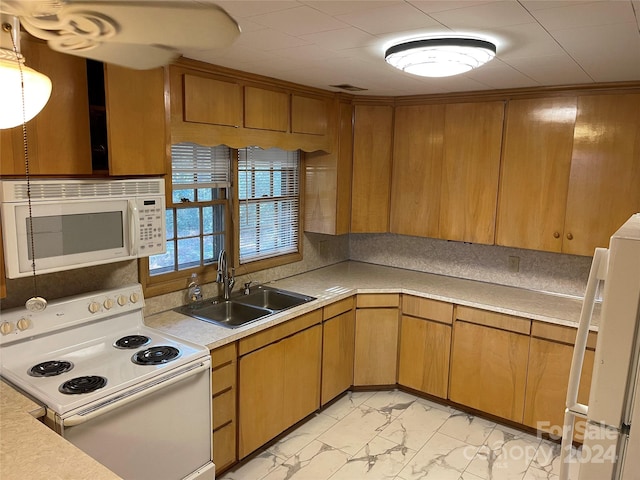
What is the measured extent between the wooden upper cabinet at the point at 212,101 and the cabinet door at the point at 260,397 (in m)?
1.36

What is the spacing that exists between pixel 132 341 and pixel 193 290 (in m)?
0.65

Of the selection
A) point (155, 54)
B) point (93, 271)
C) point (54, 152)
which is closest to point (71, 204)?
point (54, 152)

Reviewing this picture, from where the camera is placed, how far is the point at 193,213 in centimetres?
→ 302

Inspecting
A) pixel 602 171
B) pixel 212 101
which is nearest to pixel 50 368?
pixel 212 101

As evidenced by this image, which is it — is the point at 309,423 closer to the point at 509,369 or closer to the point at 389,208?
the point at 509,369

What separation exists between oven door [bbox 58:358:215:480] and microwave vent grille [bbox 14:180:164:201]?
2.74ft

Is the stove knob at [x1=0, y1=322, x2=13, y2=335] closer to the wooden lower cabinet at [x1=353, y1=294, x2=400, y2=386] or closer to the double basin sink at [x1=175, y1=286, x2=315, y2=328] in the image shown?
the double basin sink at [x1=175, y1=286, x2=315, y2=328]

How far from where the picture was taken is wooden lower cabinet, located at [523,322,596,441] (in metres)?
2.91

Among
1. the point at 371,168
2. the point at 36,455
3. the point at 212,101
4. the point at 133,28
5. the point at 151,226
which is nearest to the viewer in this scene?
the point at 133,28

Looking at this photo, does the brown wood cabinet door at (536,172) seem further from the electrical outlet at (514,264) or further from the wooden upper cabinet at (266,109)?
the wooden upper cabinet at (266,109)

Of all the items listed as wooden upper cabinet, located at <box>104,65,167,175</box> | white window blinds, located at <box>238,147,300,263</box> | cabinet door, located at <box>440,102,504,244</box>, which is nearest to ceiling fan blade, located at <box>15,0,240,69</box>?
A: wooden upper cabinet, located at <box>104,65,167,175</box>

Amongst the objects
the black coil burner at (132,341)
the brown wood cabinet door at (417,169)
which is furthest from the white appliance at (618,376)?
the brown wood cabinet door at (417,169)

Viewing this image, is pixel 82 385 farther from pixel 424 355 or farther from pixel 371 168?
pixel 371 168

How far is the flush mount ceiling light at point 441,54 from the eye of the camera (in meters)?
1.95
